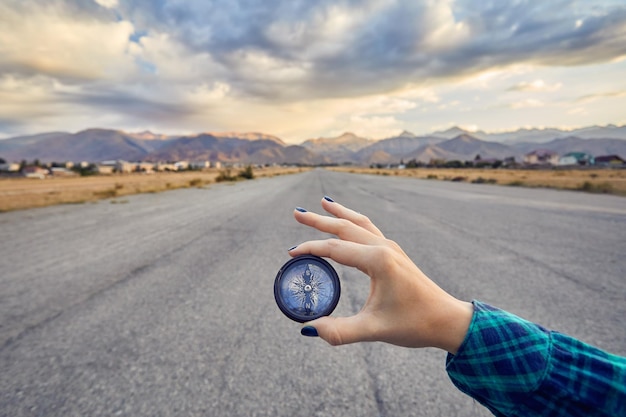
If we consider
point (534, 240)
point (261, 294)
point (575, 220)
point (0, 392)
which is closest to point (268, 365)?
point (261, 294)

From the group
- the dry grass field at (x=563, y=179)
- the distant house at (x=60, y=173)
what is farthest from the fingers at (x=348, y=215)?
the distant house at (x=60, y=173)

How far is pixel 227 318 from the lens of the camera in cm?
379

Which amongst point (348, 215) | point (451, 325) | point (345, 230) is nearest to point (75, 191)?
point (348, 215)

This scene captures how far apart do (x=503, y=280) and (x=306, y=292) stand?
15.0 feet

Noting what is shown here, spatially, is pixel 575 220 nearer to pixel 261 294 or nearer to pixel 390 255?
pixel 261 294

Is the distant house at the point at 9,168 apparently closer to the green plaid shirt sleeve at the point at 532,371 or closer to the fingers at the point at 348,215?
the fingers at the point at 348,215

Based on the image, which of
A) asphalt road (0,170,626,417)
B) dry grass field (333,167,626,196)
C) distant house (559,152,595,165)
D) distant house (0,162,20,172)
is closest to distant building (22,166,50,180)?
distant house (0,162,20,172)

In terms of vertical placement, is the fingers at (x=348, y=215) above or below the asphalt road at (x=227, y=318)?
above

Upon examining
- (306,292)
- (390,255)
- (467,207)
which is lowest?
(467,207)

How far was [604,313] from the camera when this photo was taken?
12.9 feet

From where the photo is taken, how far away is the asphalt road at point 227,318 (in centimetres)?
243

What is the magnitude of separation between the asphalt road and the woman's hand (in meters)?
1.27

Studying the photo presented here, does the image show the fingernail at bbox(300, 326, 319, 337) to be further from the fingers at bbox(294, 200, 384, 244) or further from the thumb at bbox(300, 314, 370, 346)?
the fingers at bbox(294, 200, 384, 244)

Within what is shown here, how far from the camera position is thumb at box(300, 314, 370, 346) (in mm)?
1332
